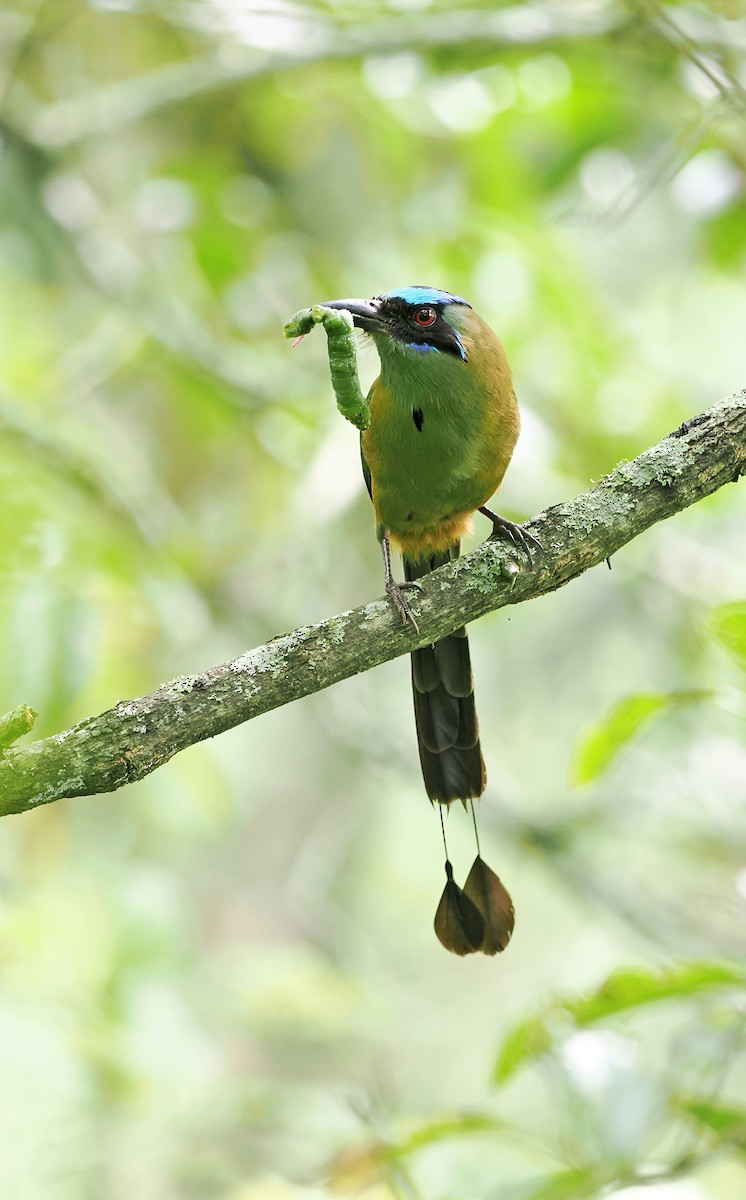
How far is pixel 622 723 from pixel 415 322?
1.22 m

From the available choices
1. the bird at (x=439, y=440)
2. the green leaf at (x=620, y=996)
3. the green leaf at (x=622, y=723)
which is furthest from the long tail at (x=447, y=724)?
the green leaf at (x=620, y=996)

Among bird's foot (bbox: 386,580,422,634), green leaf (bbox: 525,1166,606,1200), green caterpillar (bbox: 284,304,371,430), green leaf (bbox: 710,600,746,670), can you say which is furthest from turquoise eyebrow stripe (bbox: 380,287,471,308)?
green leaf (bbox: 525,1166,606,1200)

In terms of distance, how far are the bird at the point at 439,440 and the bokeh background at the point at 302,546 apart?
0.31 metres

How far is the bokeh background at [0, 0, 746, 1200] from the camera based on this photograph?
9.62ft

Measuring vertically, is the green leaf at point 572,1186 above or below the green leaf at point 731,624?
below

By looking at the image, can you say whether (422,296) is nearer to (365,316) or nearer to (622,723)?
(365,316)

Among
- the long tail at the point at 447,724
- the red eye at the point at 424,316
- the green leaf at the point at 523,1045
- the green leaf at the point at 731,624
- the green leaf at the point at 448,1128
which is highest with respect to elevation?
the red eye at the point at 424,316

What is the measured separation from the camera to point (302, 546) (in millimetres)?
4316

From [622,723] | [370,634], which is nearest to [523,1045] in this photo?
[622,723]

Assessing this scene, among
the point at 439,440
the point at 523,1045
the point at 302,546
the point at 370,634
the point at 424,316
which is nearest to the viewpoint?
the point at 370,634

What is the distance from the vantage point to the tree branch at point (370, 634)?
1675 millimetres

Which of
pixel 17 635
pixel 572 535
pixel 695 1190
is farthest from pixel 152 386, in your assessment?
pixel 695 1190

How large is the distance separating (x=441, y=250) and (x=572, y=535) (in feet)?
7.04

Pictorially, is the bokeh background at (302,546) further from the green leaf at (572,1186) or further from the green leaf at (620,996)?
the green leaf at (572,1186)
